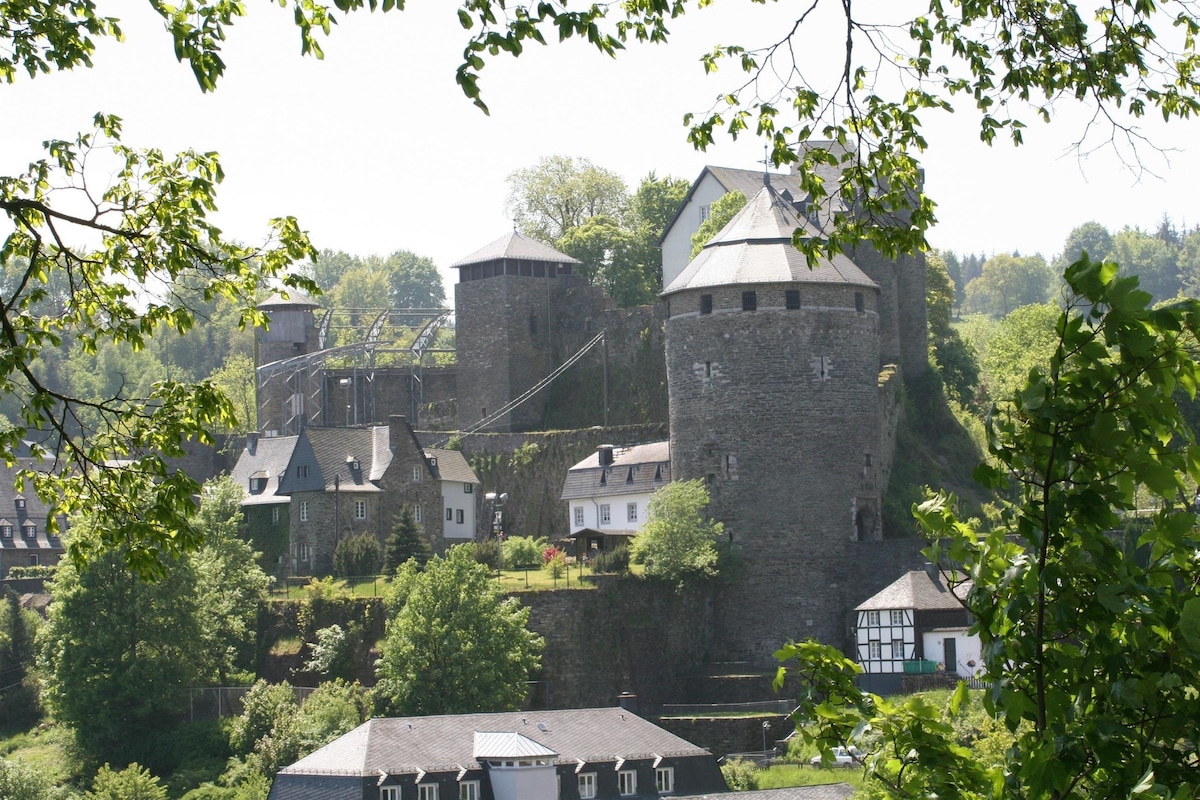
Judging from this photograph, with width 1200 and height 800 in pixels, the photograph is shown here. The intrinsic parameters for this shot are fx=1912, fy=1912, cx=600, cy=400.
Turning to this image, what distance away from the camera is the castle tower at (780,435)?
44.6 m

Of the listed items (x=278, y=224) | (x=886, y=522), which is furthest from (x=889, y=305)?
(x=278, y=224)

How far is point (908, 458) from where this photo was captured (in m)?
50.5

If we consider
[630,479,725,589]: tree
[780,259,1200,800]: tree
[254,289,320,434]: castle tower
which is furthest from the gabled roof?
[780,259,1200,800]: tree

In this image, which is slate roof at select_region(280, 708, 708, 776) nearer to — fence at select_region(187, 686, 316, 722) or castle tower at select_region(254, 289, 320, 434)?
fence at select_region(187, 686, 316, 722)

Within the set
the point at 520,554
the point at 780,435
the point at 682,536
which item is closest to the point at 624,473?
the point at 520,554

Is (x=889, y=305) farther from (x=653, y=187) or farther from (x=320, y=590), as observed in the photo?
(x=653, y=187)

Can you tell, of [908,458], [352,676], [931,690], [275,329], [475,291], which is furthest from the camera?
[275,329]

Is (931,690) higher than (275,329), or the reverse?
(275,329)

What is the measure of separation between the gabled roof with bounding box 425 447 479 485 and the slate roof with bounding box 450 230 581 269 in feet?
26.3

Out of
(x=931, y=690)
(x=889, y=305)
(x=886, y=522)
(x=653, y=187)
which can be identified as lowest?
(x=931, y=690)

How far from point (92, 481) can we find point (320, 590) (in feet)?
119

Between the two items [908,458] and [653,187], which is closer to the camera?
[908,458]

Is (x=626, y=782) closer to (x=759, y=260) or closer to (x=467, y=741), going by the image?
(x=467, y=741)

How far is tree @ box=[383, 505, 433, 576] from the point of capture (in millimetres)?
49312
